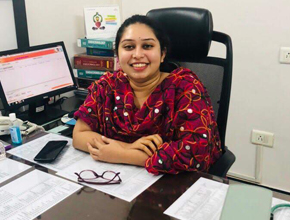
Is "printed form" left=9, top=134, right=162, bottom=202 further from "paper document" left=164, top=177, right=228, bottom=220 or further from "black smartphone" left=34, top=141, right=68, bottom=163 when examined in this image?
"paper document" left=164, top=177, right=228, bottom=220

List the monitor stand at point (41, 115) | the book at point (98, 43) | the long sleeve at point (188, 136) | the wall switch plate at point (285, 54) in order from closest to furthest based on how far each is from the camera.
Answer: the long sleeve at point (188, 136) → the monitor stand at point (41, 115) → the wall switch plate at point (285, 54) → the book at point (98, 43)

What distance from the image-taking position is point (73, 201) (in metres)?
1.06

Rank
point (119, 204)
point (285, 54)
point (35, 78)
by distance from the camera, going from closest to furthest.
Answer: point (119, 204), point (35, 78), point (285, 54)

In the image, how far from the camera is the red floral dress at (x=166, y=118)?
4.04 feet

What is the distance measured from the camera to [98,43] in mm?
2309

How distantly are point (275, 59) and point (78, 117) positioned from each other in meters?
1.38

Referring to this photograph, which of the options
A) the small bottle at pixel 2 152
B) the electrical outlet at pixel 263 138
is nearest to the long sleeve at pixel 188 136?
the small bottle at pixel 2 152

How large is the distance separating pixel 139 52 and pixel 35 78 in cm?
78

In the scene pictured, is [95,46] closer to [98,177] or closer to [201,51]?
[201,51]

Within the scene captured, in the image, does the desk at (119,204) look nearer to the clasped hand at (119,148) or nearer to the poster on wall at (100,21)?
the clasped hand at (119,148)

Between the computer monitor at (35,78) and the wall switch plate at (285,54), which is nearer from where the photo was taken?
the computer monitor at (35,78)

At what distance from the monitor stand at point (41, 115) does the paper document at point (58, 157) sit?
0.34 metres

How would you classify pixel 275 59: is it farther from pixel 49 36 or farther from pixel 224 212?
pixel 224 212

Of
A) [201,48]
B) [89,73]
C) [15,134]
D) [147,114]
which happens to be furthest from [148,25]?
[89,73]
